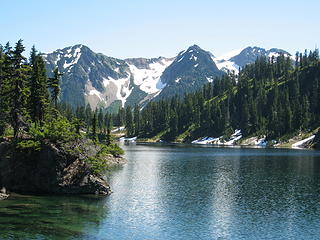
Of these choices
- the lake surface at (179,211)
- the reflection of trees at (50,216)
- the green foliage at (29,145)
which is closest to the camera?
the reflection of trees at (50,216)

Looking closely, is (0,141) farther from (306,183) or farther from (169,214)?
(306,183)

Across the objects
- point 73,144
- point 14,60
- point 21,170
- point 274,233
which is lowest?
point 274,233

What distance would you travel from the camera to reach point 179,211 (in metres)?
58.8

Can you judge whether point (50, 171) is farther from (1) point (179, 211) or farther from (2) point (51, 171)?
(1) point (179, 211)

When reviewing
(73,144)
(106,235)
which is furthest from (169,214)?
(73,144)

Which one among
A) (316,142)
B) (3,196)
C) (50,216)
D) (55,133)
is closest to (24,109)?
(55,133)

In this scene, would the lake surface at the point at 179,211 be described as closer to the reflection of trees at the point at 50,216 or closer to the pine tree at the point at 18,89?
the reflection of trees at the point at 50,216

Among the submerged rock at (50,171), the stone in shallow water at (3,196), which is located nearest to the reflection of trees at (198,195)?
the submerged rock at (50,171)

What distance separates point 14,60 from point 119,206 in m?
36.5

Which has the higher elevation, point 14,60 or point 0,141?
point 14,60

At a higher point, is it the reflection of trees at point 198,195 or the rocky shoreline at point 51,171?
the rocky shoreline at point 51,171

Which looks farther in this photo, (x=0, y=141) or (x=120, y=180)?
(x=120, y=180)

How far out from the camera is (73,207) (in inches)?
2306

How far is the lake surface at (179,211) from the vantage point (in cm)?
4675
